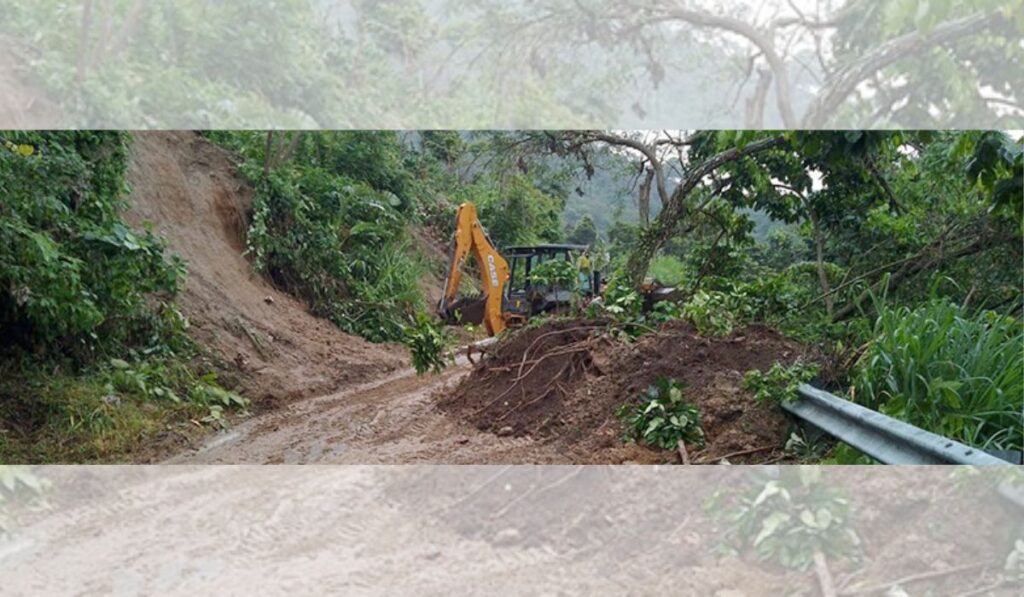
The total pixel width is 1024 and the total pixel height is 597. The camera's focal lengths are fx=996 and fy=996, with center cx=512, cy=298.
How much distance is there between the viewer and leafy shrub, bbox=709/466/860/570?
2922mm

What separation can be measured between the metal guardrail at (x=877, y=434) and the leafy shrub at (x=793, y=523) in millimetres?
278

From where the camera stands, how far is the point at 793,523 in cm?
297

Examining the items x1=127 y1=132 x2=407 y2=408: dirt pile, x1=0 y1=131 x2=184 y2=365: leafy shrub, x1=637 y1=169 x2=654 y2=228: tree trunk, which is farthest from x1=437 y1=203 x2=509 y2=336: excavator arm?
x1=0 y1=131 x2=184 y2=365: leafy shrub

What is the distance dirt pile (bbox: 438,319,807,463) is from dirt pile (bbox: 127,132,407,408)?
57 cm

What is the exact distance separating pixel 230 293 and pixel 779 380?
2562 mm

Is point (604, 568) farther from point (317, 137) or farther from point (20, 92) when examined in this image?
point (20, 92)

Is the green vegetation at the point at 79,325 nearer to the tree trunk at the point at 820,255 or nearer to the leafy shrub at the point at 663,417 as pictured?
the leafy shrub at the point at 663,417

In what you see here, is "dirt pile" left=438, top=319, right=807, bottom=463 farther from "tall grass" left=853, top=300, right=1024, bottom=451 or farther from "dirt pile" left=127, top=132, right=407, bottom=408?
"dirt pile" left=127, top=132, right=407, bottom=408

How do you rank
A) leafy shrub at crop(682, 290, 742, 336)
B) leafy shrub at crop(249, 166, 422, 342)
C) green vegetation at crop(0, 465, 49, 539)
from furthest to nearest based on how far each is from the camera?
leafy shrub at crop(249, 166, 422, 342), leafy shrub at crop(682, 290, 742, 336), green vegetation at crop(0, 465, 49, 539)

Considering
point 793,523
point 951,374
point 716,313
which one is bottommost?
point 793,523

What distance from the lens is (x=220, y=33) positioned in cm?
355

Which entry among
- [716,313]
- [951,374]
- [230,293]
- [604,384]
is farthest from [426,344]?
[951,374]

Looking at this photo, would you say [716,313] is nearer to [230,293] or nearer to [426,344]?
[426,344]

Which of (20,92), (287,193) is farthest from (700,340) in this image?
(20,92)
